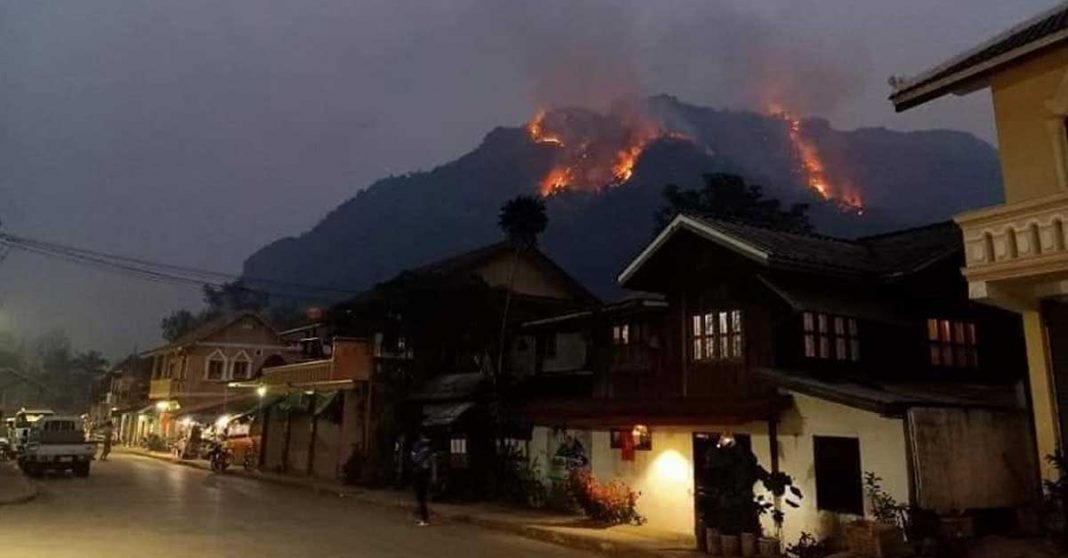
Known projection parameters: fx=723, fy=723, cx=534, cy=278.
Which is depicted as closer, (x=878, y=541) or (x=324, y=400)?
(x=878, y=541)

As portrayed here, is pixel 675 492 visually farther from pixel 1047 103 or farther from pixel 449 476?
pixel 1047 103

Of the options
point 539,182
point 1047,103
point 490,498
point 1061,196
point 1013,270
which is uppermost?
point 539,182

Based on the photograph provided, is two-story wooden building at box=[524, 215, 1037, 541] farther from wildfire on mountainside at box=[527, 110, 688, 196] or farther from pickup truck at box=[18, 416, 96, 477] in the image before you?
wildfire on mountainside at box=[527, 110, 688, 196]

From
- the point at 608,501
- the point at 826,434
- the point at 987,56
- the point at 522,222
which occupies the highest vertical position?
the point at 522,222

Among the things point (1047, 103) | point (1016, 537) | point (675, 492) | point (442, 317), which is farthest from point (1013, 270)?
point (442, 317)

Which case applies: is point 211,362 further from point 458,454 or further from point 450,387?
point 458,454

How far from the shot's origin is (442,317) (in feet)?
86.9

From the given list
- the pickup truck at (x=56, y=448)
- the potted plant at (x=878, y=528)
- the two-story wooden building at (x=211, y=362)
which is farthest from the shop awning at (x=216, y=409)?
the potted plant at (x=878, y=528)

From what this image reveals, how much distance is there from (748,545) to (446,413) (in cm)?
1241

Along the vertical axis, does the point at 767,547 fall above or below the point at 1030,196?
below

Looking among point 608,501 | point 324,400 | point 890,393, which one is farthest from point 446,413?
point 890,393

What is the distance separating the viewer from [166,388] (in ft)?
189

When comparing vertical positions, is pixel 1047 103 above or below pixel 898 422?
above

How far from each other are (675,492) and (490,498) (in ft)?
25.7
